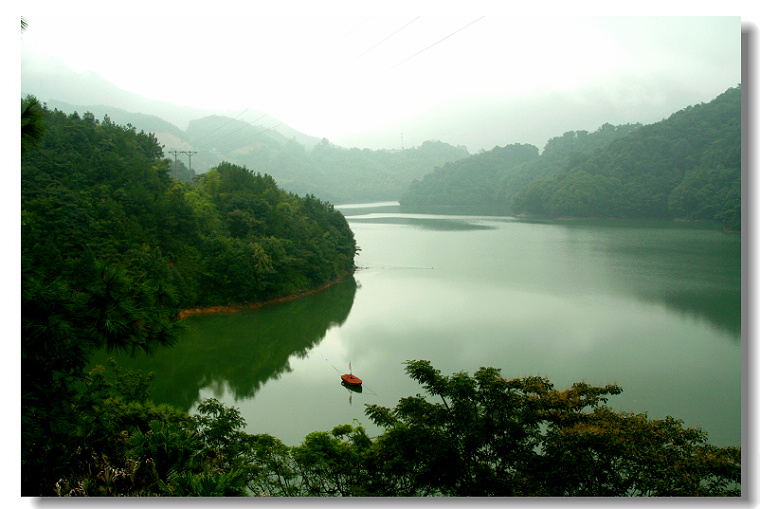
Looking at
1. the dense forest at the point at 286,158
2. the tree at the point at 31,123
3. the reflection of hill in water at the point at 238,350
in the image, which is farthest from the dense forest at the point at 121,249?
the dense forest at the point at 286,158

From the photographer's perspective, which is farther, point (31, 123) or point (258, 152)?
point (258, 152)

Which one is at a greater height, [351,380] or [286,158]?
[286,158]

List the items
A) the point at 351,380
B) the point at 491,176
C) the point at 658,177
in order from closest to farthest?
the point at 351,380
the point at 658,177
the point at 491,176

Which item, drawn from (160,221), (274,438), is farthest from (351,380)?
(160,221)

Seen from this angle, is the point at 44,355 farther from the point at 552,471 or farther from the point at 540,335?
the point at 540,335

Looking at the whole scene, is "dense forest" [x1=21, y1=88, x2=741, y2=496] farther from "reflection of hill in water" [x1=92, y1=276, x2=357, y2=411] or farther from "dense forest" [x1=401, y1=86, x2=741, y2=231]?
"dense forest" [x1=401, y1=86, x2=741, y2=231]

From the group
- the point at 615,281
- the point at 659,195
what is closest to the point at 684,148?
the point at 659,195

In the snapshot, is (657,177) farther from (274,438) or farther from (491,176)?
(274,438)

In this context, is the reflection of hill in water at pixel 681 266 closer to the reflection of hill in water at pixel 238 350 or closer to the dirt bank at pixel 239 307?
the reflection of hill in water at pixel 238 350
